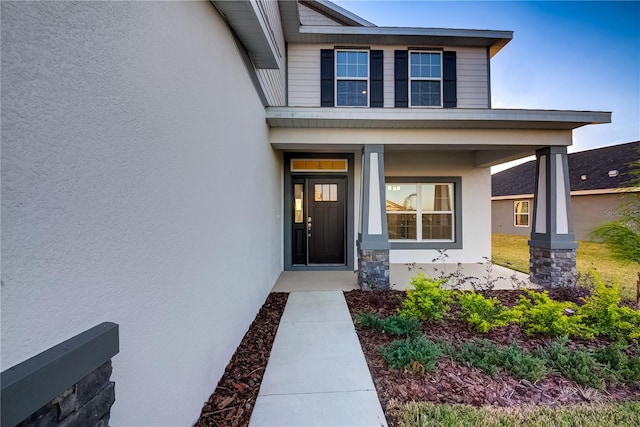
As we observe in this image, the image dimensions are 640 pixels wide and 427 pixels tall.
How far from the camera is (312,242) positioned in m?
A: 6.75

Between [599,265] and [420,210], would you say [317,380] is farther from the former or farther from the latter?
[599,265]

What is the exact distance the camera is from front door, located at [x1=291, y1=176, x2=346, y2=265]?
6.68 metres

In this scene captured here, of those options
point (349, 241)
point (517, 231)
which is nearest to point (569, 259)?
point (349, 241)

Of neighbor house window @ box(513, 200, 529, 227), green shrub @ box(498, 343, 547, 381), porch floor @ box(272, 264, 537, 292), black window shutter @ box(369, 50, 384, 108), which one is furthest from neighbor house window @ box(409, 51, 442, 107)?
neighbor house window @ box(513, 200, 529, 227)

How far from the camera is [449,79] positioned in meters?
6.88

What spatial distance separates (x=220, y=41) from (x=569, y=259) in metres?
6.80

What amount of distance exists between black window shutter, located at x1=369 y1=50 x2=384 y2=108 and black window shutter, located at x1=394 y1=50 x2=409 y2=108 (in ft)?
1.30

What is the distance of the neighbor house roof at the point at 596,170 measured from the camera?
12.1 m

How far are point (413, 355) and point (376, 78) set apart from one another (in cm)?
653

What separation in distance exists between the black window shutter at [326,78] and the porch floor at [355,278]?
14.2 ft

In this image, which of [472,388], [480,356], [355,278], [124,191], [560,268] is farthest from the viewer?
[355,278]

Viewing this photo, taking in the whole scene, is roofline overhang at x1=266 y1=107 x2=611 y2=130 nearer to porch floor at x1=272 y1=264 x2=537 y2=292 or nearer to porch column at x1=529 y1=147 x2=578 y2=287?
porch column at x1=529 y1=147 x2=578 y2=287

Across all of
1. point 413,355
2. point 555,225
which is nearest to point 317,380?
point 413,355

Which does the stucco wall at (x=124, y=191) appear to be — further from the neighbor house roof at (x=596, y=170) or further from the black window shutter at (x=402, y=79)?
the neighbor house roof at (x=596, y=170)
